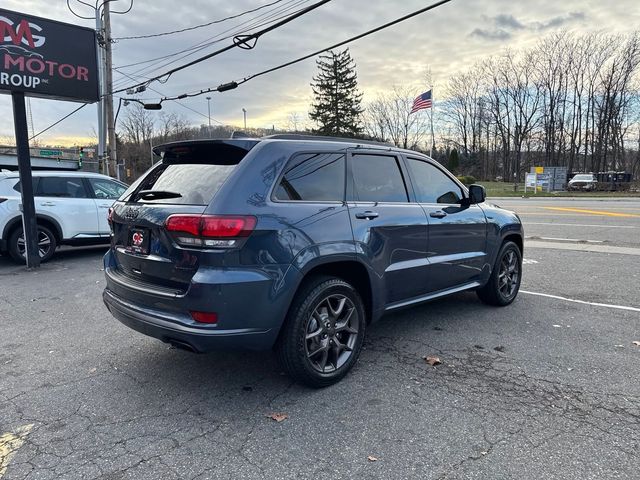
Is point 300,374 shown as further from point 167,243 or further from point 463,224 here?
point 463,224

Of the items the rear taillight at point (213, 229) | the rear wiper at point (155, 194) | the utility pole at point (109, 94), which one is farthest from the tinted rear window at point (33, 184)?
the utility pole at point (109, 94)

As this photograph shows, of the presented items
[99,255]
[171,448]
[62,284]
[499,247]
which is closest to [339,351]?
[171,448]

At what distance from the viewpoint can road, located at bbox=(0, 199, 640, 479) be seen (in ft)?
8.45

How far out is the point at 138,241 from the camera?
11.0ft

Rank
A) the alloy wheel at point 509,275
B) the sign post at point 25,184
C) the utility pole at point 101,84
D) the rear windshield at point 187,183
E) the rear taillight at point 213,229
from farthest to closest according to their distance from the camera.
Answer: the utility pole at point 101,84, the sign post at point 25,184, the alloy wheel at point 509,275, the rear windshield at point 187,183, the rear taillight at point 213,229

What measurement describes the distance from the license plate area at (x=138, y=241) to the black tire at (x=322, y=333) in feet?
3.78

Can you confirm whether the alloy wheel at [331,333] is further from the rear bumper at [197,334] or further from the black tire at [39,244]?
the black tire at [39,244]

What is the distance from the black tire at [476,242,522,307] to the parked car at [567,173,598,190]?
42.2m

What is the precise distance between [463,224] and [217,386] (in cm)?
296

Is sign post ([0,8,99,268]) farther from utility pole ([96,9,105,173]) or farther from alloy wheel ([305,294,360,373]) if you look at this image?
utility pole ([96,9,105,173])

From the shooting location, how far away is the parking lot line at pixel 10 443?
2597mm

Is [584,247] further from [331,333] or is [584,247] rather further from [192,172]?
[192,172]

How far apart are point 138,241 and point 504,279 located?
13.9 ft

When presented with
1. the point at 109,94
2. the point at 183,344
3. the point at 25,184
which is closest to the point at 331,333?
the point at 183,344
